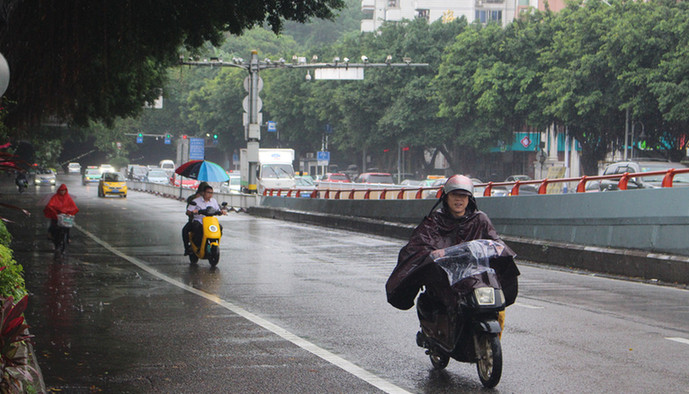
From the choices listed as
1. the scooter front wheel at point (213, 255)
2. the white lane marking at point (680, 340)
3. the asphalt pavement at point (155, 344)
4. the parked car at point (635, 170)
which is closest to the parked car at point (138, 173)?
the parked car at point (635, 170)

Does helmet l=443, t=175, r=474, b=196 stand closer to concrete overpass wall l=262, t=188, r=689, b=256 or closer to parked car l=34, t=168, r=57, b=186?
concrete overpass wall l=262, t=188, r=689, b=256

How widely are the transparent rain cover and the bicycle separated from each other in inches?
554

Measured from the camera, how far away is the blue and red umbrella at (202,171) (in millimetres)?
20500

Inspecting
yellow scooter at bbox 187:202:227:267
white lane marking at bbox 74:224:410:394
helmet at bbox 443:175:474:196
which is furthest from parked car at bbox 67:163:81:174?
helmet at bbox 443:175:474:196

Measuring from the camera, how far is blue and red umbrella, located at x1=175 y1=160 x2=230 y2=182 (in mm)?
20500

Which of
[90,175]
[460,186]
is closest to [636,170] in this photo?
[460,186]

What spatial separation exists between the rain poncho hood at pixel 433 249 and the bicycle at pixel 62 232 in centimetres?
1352

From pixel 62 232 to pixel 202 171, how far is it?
330cm

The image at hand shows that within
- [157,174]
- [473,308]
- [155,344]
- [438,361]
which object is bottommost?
[155,344]

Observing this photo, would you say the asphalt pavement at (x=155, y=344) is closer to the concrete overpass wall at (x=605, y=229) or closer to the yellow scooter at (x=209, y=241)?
the yellow scooter at (x=209, y=241)

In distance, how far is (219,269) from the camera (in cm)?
1688

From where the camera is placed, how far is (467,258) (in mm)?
6992

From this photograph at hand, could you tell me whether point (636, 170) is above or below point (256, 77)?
below

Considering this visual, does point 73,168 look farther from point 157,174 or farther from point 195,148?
point 195,148
